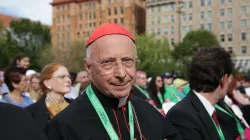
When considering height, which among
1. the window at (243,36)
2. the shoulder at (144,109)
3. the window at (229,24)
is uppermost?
the window at (229,24)

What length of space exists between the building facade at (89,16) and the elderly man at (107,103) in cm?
8125

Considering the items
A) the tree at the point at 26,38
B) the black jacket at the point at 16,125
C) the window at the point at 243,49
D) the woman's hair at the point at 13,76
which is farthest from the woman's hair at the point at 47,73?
the window at the point at 243,49

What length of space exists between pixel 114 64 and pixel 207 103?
1238 millimetres

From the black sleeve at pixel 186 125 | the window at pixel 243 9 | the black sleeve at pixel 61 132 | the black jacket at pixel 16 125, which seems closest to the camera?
the black jacket at pixel 16 125

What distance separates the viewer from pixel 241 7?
6488 cm

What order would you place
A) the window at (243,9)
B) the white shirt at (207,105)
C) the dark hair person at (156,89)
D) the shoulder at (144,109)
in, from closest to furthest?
1. the shoulder at (144,109)
2. the white shirt at (207,105)
3. the dark hair person at (156,89)
4. the window at (243,9)

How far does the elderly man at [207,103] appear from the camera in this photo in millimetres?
2722

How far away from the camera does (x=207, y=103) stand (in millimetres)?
2891

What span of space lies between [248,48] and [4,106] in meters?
68.8

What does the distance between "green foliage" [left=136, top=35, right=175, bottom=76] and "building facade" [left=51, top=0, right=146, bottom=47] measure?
1217 inches

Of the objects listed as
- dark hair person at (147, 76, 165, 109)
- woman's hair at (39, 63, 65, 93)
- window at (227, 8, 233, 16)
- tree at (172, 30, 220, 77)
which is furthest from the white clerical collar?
window at (227, 8, 233, 16)

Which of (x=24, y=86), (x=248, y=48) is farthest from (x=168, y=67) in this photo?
(x=24, y=86)

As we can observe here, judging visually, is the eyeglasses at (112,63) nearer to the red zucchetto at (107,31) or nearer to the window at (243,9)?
the red zucchetto at (107,31)

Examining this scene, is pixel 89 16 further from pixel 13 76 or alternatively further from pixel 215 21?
pixel 13 76
